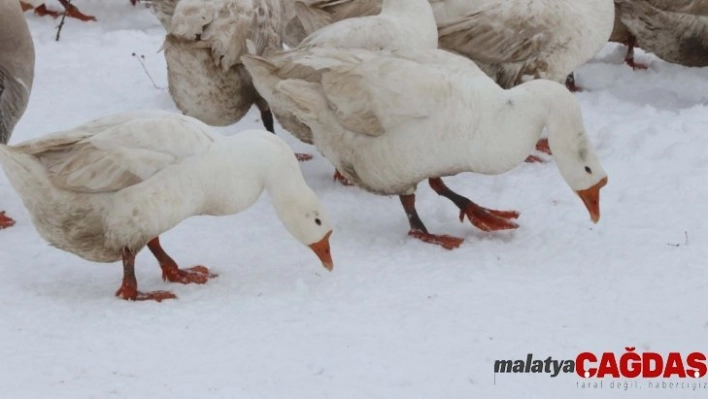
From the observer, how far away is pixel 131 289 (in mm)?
5320

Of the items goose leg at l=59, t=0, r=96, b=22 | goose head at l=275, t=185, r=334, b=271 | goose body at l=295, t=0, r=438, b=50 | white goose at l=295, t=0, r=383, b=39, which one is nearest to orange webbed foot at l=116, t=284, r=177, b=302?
goose head at l=275, t=185, r=334, b=271

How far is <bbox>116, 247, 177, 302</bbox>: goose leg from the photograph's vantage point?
5305 millimetres

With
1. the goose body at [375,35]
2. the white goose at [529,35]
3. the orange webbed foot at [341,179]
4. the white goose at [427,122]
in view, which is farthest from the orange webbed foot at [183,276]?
the white goose at [529,35]

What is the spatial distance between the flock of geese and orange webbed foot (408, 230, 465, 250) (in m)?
0.01

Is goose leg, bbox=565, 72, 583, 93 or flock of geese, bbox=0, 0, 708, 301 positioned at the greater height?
flock of geese, bbox=0, 0, 708, 301

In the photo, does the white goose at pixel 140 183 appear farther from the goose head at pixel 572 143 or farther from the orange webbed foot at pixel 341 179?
the orange webbed foot at pixel 341 179

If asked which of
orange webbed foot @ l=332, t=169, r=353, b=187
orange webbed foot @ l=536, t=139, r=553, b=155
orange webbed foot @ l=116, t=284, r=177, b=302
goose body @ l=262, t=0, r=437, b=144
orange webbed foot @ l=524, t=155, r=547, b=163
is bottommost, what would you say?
orange webbed foot @ l=332, t=169, r=353, b=187

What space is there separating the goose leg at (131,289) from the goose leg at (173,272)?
0.70 feet

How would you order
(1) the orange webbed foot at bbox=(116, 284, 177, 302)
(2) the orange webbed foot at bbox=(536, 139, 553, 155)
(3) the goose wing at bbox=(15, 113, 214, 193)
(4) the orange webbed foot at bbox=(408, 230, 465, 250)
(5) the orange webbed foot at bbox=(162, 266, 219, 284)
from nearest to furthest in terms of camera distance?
(3) the goose wing at bbox=(15, 113, 214, 193), (1) the orange webbed foot at bbox=(116, 284, 177, 302), (5) the orange webbed foot at bbox=(162, 266, 219, 284), (4) the orange webbed foot at bbox=(408, 230, 465, 250), (2) the orange webbed foot at bbox=(536, 139, 553, 155)

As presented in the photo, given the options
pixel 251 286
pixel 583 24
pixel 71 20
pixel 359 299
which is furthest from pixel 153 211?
pixel 71 20

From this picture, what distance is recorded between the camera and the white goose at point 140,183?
518 centimetres

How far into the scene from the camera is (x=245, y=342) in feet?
15.5

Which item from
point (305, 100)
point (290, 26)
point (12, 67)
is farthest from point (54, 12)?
point (305, 100)

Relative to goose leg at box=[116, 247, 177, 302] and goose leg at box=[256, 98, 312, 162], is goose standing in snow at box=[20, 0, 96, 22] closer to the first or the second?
goose leg at box=[256, 98, 312, 162]
